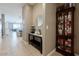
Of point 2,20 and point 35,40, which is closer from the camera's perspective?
point 35,40

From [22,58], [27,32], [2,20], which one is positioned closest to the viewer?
[22,58]

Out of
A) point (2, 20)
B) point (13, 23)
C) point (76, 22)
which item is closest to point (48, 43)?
point (76, 22)

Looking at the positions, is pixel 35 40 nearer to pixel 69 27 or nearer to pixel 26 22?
pixel 26 22

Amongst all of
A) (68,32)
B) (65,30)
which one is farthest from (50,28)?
(68,32)

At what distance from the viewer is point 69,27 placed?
385cm

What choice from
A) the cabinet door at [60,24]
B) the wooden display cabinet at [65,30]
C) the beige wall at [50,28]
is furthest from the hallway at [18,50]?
the cabinet door at [60,24]

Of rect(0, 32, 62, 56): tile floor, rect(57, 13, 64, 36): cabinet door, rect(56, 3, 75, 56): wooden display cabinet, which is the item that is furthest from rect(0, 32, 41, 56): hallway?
rect(57, 13, 64, 36): cabinet door

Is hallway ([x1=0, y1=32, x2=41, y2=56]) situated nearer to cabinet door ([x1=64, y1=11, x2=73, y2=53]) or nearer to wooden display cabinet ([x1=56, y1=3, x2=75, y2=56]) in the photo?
wooden display cabinet ([x1=56, y1=3, x2=75, y2=56])

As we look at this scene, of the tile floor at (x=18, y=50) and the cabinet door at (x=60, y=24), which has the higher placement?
the cabinet door at (x=60, y=24)

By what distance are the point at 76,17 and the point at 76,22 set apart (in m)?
0.14

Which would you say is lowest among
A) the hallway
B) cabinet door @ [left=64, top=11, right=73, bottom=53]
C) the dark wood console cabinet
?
the hallway

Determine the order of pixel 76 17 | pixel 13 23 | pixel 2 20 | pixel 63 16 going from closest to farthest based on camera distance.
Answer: pixel 76 17 < pixel 63 16 < pixel 2 20 < pixel 13 23

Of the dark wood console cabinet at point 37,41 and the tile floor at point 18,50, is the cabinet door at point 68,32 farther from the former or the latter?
the dark wood console cabinet at point 37,41

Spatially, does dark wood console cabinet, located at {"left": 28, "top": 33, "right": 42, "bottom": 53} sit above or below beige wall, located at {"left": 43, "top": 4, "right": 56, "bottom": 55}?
below
